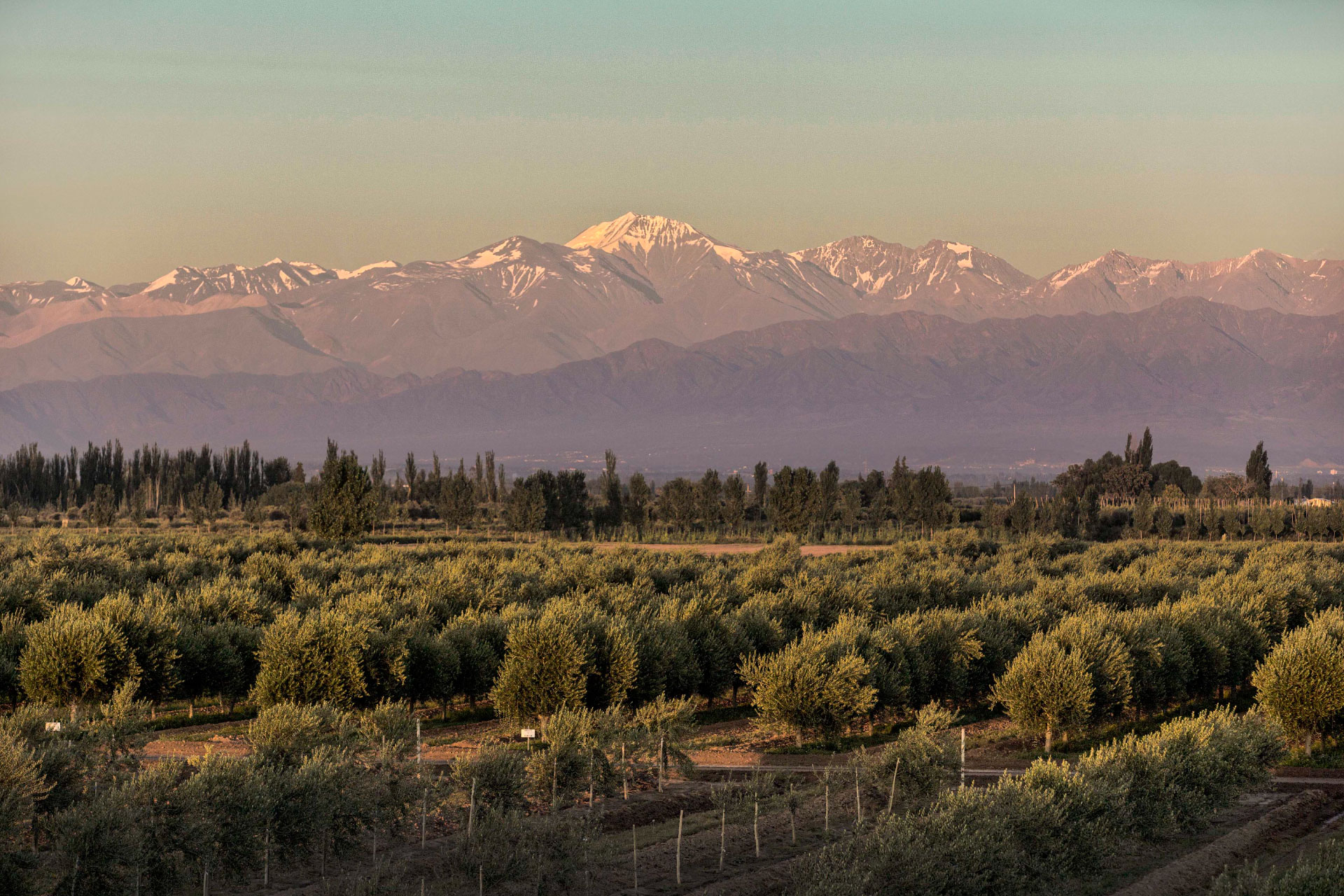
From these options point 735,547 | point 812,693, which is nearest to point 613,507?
point 735,547

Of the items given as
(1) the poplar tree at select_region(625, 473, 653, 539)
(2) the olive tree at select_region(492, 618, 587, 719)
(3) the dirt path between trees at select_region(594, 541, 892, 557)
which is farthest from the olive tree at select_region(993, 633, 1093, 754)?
(1) the poplar tree at select_region(625, 473, 653, 539)

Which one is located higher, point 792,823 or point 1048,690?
point 1048,690

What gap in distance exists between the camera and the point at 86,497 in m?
164

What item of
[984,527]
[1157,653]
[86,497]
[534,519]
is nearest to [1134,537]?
[984,527]

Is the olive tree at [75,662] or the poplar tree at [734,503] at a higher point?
the poplar tree at [734,503]

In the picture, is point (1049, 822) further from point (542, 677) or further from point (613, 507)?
point (613, 507)

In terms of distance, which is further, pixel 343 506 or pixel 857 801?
pixel 343 506

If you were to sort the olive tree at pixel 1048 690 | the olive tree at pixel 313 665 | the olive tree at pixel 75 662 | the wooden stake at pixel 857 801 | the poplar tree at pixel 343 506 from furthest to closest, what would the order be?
the poplar tree at pixel 343 506, the olive tree at pixel 1048 690, the olive tree at pixel 313 665, the olive tree at pixel 75 662, the wooden stake at pixel 857 801

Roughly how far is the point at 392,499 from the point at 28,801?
146 m

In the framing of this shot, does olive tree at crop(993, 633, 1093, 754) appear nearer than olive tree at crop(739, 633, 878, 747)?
No

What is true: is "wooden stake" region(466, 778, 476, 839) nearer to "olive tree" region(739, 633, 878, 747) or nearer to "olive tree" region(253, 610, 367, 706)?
"olive tree" region(253, 610, 367, 706)

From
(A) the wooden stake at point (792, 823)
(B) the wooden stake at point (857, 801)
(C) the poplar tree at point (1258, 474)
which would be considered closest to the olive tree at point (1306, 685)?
(B) the wooden stake at point (857, 801)

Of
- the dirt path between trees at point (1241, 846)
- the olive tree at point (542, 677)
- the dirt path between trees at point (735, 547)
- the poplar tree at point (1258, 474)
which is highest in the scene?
the poplar tree at point (1258, 474)

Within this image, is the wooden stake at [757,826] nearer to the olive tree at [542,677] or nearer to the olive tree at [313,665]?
the olive tree at [542,677]
